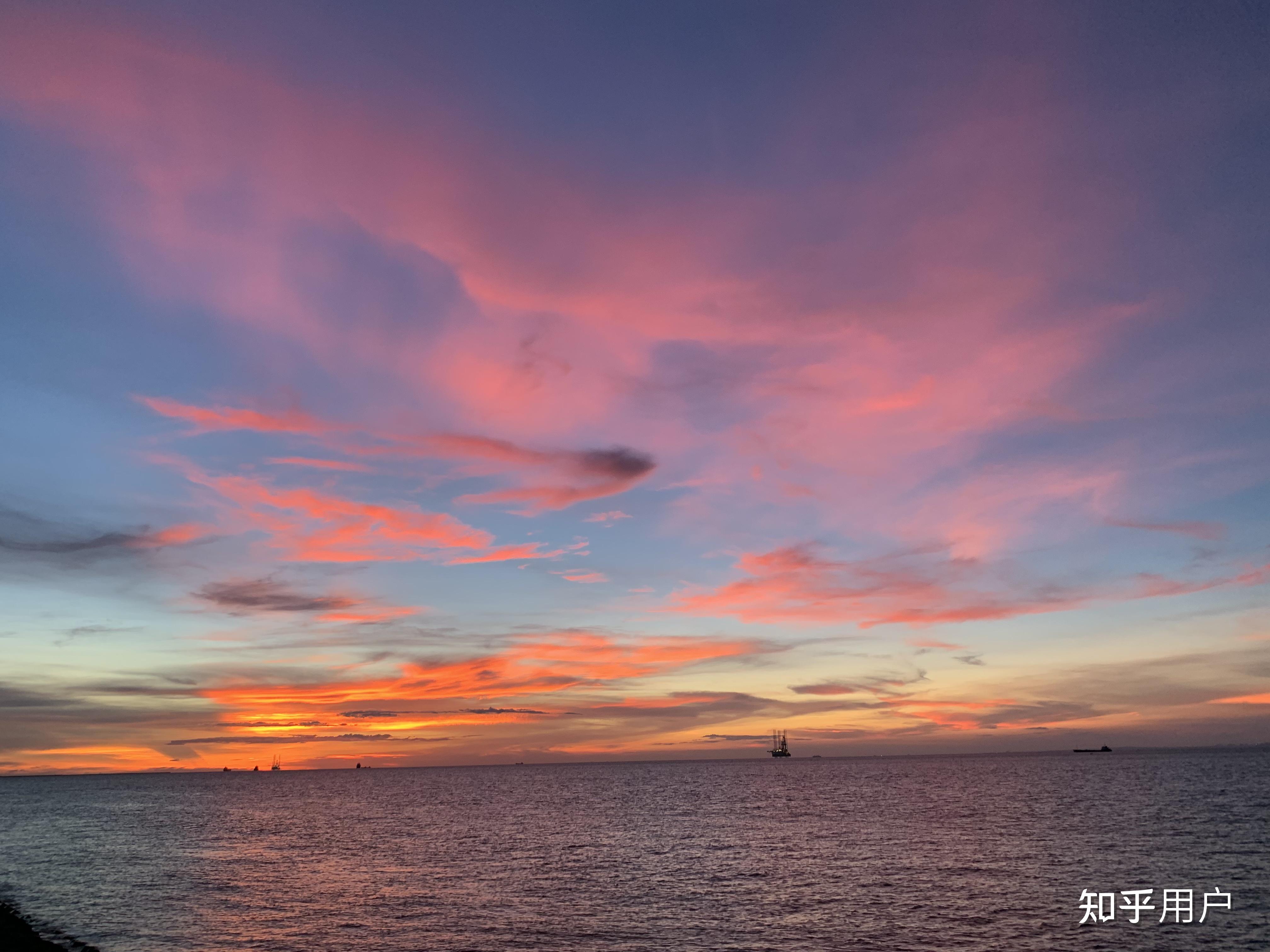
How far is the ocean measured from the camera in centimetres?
4844

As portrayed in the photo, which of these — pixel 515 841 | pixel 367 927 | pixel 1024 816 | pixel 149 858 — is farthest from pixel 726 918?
pixel 1024 816

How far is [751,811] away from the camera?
137875 mm

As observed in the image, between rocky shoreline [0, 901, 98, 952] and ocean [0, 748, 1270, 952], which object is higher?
rocky shoreline [0, 901, 98, 952]

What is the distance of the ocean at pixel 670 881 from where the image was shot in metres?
48.4

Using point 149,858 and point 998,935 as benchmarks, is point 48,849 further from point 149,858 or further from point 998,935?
point 998,935

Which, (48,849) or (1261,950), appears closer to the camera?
(1261,950)

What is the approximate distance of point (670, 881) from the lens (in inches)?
2650

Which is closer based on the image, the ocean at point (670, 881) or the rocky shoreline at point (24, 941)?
the rocky shoreline at point (24, 941)

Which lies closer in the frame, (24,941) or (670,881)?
(24,941)

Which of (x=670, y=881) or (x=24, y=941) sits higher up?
(x=24, y=941)

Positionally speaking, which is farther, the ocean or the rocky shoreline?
the ocean

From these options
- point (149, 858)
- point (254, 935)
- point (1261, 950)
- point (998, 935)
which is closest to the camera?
point (1261, 950)

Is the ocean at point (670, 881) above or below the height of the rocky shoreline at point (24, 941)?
below

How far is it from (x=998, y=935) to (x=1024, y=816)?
7586 cm
